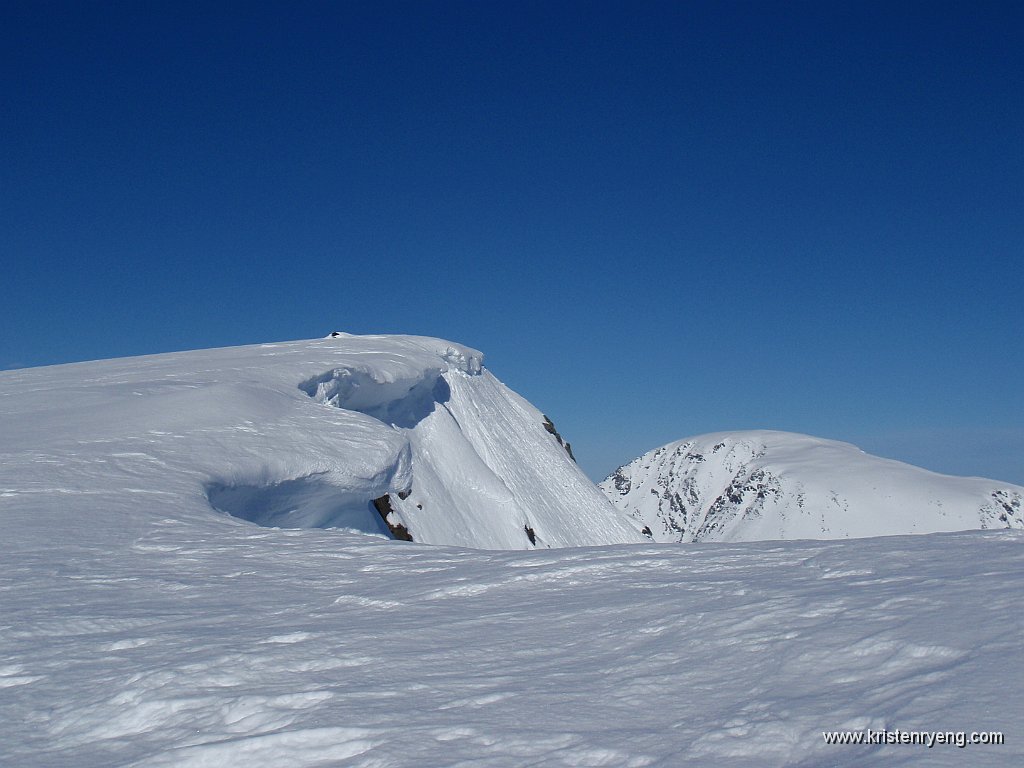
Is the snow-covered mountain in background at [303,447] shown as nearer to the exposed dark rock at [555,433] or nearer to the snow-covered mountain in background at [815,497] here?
the exposed dark rock at [555,433]

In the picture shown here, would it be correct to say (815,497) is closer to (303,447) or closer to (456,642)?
(303,447)

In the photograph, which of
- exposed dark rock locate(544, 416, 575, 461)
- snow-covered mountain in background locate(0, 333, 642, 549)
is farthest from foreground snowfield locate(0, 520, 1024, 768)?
exposed dark rock locate(544, 416, 575, 461)

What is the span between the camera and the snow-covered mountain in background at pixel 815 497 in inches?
5536

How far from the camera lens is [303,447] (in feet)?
32.9

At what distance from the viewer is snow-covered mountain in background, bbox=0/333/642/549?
777cm

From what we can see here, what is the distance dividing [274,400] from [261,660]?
8517 mm

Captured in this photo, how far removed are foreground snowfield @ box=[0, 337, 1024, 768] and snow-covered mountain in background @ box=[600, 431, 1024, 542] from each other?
12538 cm

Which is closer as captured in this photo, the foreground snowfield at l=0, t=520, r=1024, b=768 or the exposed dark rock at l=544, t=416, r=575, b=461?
the foreground snowfield at l=0, t=520, r=1024, b=768

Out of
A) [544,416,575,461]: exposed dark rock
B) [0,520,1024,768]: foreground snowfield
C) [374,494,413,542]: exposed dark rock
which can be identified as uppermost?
[544,416,575,461]: exposed dark rock

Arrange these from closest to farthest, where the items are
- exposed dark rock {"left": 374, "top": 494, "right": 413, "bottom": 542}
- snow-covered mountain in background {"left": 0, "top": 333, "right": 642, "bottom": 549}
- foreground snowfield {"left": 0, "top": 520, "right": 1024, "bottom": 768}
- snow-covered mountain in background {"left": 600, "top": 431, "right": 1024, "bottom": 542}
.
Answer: foreground snowfield {"left": 0, "top": 520, "right": 1024, "bottom": 768} < snow-covered mountain in background {"left": 0, "top": 333, "right": 642, "bottom": 549} < exposed dark rock {"left": 374, "top": 494, "right": 413, "bottom": 542} < snow-covered mountain in background {"left": 600, "top": 431, "right": 1024, "bottom": 542}

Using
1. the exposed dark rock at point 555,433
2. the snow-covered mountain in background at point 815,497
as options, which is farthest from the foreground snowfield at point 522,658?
the snow-covered mountain in background at point 815,497

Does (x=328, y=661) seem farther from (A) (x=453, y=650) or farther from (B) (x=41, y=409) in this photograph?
(B) (x=41, y=409)

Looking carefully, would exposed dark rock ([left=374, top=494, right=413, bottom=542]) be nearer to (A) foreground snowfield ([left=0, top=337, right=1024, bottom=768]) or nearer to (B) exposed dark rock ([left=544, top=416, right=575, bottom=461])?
(A) foreground snowfield ([left=0, top=337, right=1024, bottom=768])

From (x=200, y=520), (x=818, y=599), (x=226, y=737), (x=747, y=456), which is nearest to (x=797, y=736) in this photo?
(x=818, y=599)
